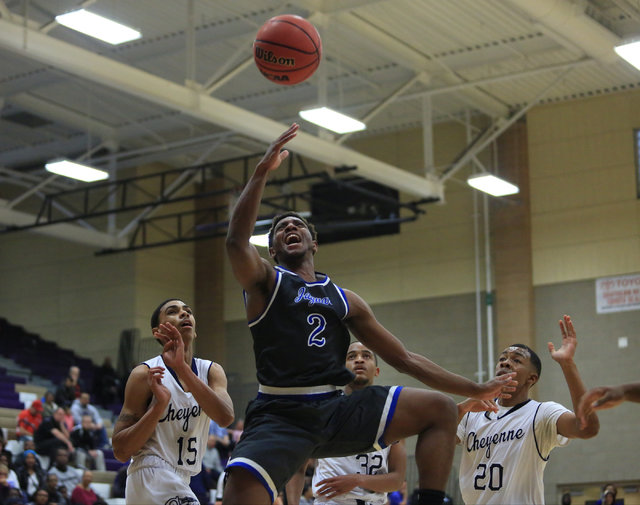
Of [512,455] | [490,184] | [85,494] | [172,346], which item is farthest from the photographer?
[490,184]

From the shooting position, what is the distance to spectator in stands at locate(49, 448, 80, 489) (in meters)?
17.4

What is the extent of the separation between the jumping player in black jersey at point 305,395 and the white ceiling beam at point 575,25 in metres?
12.3

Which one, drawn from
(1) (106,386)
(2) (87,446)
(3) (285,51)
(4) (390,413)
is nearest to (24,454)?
(2) (87,446)

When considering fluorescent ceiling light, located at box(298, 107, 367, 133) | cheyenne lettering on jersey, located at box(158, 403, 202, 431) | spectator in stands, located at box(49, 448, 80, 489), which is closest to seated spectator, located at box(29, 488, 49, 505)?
spectator in stands, located at box(49, 448, 80, 489)

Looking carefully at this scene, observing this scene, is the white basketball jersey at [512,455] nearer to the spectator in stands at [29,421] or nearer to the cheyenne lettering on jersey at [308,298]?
the cheyenne lettering on jersey at [308,298]

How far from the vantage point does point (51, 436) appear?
18.2 m

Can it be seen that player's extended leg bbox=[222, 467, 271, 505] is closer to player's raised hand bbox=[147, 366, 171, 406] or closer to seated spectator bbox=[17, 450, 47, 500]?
player's raised hand bbox=[147, 366, 171, 406]

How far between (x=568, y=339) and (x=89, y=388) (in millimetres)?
20176

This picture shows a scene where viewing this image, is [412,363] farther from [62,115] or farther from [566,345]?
[62,115]

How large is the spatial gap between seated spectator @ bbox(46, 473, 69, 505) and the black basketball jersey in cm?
1109

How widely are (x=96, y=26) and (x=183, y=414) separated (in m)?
10.2

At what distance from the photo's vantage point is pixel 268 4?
20.0 metres

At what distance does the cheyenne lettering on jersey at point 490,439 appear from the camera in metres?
7.55

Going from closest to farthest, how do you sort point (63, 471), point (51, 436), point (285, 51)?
point (285, 51), point (63, 471), point (51, 436)
